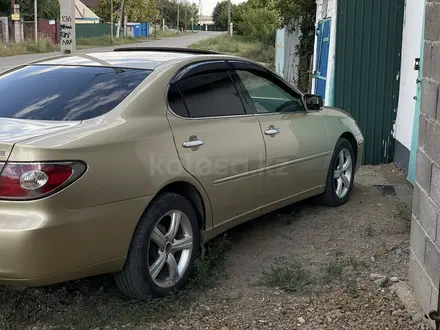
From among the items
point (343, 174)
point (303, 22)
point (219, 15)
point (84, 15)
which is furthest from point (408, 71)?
point (219, 15)

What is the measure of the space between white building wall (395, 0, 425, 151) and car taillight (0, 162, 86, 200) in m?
5.19

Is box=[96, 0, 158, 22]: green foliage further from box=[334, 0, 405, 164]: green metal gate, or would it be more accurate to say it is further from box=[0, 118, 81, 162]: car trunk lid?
box=[0, 118, 81, 162]: car trunk lid

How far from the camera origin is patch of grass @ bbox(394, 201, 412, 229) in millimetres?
5538

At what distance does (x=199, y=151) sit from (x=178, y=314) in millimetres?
1097

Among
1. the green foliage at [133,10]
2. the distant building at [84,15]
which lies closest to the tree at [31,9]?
the green foliage at [133,10]

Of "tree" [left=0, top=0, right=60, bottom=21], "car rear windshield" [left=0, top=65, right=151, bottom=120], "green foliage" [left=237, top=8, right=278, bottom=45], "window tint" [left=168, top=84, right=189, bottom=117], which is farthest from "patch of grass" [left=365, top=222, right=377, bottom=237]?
"tree" [left=0, top=0, right=60, bottom=21]

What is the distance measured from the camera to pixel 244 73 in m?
5.09

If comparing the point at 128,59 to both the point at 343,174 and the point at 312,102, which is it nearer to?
the point at 312,102

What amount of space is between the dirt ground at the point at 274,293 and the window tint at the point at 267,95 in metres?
1.10

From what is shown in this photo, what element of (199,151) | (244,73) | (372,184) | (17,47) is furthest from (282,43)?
(17,47)

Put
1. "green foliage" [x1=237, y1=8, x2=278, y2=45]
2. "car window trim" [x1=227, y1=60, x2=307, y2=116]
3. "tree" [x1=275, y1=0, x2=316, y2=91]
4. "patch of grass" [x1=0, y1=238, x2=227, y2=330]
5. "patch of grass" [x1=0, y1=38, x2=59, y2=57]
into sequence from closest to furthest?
"patch of grass" [x1=0, y1=238, x2=227, y2=330] → "car window trim" [x1=227, y1=60, x2=307, y2=116] → "tree" [x1=275, y1=0, x2=316, y2=91] → "patch of grass" [x1=0, y1=38, x2=59, y2=57] → "green foliage" [x1=237, y1=8, x2=278, y2=45]

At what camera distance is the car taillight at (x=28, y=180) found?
10.4ft

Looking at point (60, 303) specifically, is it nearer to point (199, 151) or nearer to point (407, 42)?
point (199, 151)

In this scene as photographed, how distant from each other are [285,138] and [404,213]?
4.71 ft
